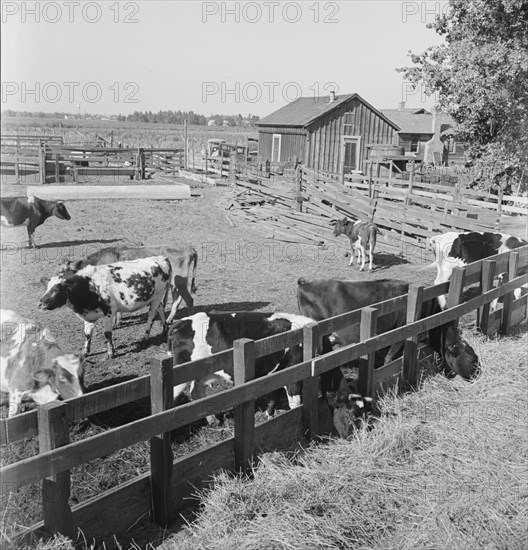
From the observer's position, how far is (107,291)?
749 centimetres

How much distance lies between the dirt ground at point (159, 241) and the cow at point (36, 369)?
3.61 feet

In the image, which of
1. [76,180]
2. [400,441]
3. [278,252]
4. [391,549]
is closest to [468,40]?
[278,252]

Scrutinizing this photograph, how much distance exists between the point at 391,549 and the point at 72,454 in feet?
6.55

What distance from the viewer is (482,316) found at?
7934 millimetres

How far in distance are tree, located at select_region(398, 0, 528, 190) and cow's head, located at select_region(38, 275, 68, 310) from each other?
11542 millimetres

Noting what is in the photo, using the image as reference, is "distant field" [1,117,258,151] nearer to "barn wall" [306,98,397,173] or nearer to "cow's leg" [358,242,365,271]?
"barn wall" [306,98,397,173]

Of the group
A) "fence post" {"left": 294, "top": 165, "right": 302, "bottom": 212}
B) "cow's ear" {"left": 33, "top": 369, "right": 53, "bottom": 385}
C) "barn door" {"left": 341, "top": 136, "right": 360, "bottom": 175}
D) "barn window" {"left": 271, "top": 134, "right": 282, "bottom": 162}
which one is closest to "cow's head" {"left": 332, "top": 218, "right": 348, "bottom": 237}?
"fence post" {"left": 294, "top": 165, "right": 302, "bottom": 212}

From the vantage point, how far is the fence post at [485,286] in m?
7.89

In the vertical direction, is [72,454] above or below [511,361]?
above

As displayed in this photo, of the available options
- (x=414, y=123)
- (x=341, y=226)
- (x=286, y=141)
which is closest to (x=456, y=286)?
(x=341, y=226)

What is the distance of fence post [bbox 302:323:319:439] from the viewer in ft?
16.7

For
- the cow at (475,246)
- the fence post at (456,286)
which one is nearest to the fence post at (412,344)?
the fence post at (456,286)

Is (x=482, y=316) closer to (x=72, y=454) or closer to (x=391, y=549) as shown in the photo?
(x=391, y=549)

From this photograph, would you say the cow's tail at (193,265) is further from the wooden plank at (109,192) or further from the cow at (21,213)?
the wooden plank at (109,192)
